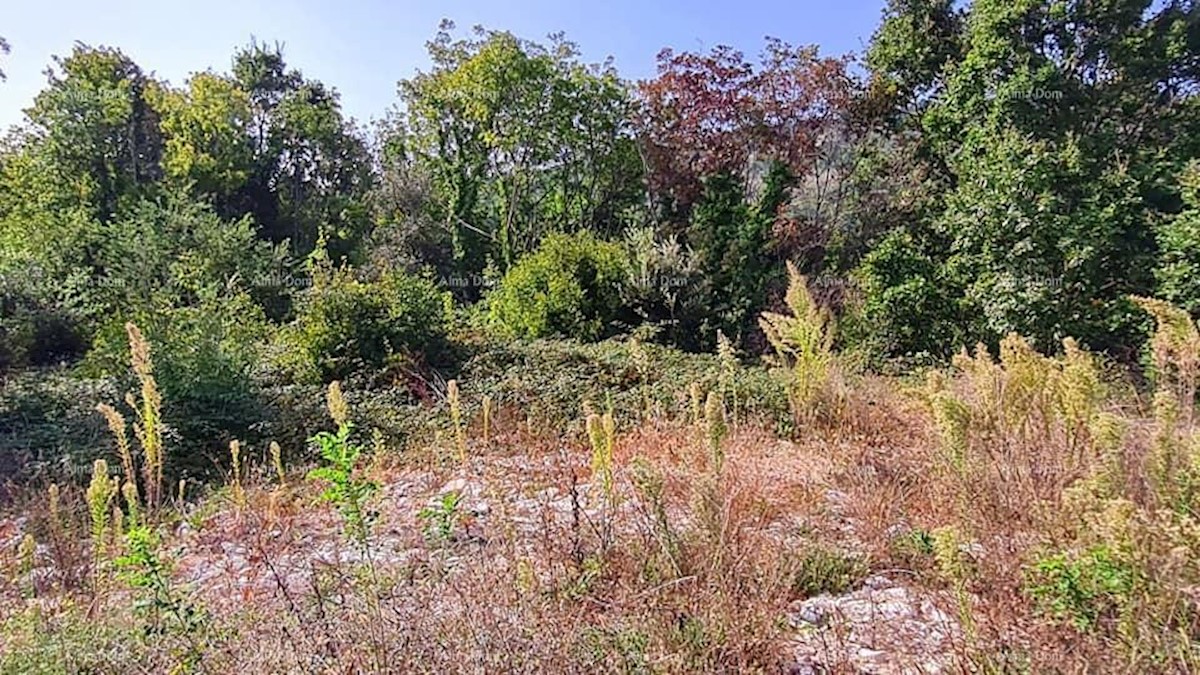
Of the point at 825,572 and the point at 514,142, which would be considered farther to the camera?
the point at 514,142

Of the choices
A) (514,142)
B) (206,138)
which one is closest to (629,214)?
(514,142)

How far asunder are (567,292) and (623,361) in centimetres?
206

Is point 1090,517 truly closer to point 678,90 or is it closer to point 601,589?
point 601,589

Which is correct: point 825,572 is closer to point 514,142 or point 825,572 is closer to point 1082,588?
point 1082,588

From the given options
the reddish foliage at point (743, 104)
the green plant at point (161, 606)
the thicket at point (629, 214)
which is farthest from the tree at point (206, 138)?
the green plant at point (161, 606)

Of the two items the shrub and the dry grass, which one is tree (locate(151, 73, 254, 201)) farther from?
the dry grass

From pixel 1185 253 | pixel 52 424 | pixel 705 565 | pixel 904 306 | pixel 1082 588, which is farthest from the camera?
pixel 904 306

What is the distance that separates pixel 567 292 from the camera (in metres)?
9.09

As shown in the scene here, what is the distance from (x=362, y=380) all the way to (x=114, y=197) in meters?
10.1

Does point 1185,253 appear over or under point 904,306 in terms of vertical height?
over

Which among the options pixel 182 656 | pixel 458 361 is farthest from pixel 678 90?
pixel 182 656

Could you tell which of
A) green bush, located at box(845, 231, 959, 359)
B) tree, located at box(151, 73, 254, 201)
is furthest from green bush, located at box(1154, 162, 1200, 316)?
tree, located at box(151, 73, 254, 201)

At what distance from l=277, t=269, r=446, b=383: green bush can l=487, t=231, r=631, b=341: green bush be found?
5.34 feet

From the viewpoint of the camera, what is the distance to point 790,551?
2.57 metres
